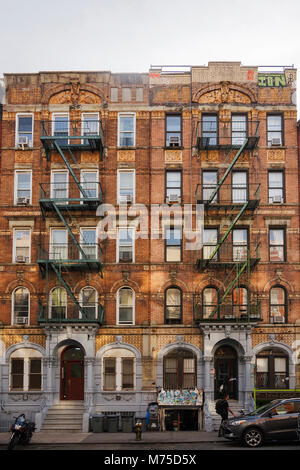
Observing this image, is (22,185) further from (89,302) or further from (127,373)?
(127,373)

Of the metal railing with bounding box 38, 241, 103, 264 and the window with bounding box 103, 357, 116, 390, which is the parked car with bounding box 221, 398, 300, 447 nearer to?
the window with bounding box 103, 357, 116, 390

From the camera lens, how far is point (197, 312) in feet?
108

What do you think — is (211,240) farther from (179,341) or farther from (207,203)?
(179,341)

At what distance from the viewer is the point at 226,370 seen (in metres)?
32.7

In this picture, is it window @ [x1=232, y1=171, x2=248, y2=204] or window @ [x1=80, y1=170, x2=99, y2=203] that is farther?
window @ [x1=80, y1=170, x2=99, y2=203]

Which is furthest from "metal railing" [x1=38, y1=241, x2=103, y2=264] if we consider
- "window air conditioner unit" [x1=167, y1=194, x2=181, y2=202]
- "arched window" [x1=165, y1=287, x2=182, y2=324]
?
"window air conditioner unit" [x1=167, y1=194, x2=181, y2=202]

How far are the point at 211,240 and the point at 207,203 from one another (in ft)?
6.82

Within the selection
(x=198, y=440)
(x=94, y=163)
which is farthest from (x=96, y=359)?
(x=94, y=163)

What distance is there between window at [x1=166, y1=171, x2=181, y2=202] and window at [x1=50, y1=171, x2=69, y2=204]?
5.39m

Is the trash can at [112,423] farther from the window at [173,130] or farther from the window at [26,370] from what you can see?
the window at [173,130]

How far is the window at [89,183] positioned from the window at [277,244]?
9587 mm

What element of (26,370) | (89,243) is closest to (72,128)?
(89,243)

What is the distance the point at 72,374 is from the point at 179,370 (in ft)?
18.1

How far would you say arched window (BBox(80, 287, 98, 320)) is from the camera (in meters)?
33.2
